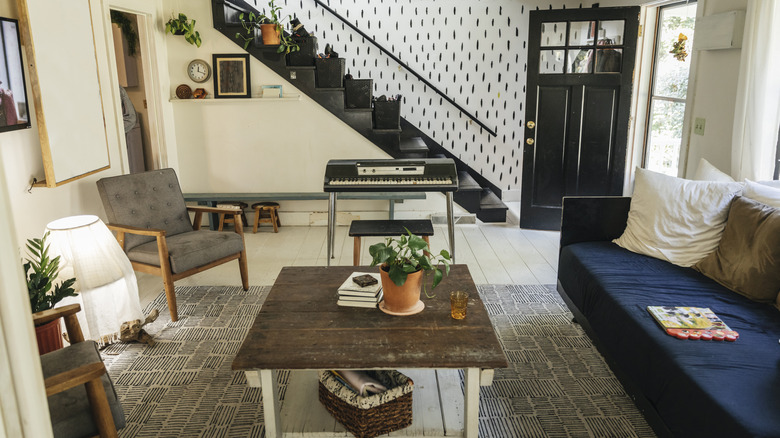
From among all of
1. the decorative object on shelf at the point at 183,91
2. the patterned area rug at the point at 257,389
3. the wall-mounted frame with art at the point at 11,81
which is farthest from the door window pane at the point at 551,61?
the wall-mounted frame with art at the point at 11,81

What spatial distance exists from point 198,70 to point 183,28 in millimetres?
405

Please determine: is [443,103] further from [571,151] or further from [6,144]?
[6,144]

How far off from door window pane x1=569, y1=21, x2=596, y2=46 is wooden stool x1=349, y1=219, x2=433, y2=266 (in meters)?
2.28

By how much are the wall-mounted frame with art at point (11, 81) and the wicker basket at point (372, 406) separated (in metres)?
2.20

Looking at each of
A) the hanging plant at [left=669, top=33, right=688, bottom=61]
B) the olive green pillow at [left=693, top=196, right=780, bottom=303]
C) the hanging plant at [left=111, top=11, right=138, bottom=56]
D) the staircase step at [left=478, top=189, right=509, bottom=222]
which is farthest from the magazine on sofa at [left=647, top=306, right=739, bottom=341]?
the hanging plant at [left=111, top=11, right=138, bottom=56]

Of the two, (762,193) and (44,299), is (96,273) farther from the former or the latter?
(762,193)

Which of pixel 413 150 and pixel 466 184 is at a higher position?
pixel 413 150

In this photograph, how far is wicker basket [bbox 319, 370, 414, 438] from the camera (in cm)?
227

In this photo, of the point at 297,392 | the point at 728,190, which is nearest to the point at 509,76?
the point at 728,190

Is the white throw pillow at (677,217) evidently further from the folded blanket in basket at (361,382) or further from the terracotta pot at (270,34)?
the terracotta pot at (270,34)

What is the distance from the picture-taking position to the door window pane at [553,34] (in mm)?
5160

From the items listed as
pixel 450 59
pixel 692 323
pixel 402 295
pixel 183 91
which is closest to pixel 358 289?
pixel 402 295

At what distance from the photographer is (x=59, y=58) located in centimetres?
349

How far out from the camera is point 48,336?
256cm
